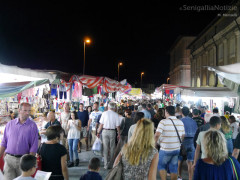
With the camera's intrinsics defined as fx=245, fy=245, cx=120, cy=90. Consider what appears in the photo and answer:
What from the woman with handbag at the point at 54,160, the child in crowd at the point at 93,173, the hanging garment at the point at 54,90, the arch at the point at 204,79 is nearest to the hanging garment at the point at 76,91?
the hanging garment at the point at 54,90

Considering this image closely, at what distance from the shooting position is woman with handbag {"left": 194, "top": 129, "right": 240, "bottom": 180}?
9.92 feet

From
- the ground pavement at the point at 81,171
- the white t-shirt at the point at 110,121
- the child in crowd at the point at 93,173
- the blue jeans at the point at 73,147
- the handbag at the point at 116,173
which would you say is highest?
the white t-shirt at the point at 110,121

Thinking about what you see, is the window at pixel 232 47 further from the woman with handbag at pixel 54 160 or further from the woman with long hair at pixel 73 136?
the woman with handbag at pixel 54 160

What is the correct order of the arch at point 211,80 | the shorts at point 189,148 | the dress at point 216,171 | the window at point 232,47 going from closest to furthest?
the dress at point 216,171
the shorts at point 189,148
the window at point 232,47
the arch at point 211,80

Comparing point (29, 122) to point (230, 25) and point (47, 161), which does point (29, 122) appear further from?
point (230, 25)

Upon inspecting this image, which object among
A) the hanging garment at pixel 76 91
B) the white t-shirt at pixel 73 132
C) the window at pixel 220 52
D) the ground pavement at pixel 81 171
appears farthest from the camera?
the window at pixel 220 52

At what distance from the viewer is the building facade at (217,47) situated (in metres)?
24.9

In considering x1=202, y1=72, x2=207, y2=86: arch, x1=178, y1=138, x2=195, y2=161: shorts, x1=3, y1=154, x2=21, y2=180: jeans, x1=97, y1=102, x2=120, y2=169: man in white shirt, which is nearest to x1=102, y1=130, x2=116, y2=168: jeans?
x1=97, y1=102, x2=120, y2=169: man in white shirt

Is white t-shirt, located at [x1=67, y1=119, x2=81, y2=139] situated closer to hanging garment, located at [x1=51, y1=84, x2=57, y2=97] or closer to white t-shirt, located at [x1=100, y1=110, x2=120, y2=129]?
white t-shirt, located at [x1=100, y1=110, x2=120, y2=129]

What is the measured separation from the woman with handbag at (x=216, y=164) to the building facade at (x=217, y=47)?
51.9ft

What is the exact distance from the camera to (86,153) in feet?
31.8

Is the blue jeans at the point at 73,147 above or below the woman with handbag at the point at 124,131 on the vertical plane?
below

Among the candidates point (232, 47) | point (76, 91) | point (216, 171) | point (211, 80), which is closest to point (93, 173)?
point (216, 171)

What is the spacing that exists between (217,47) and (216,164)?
32.1 metres
